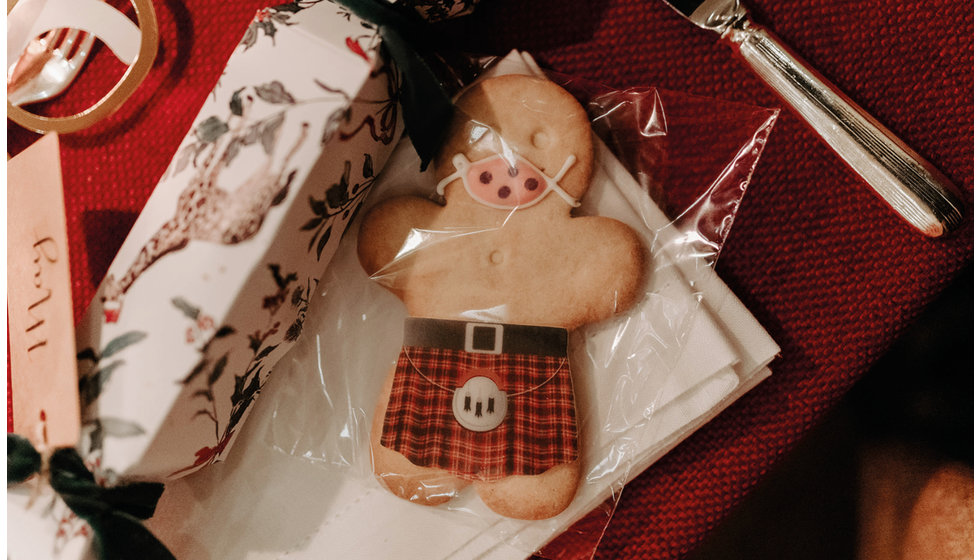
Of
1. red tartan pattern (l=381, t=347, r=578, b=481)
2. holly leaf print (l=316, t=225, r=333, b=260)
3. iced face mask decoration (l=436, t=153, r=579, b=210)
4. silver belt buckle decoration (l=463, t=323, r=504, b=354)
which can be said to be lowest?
red tartan pattern (l=381, t=347, r=578, b=481)

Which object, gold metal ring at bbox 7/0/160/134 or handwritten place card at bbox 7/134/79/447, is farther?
gold metal ring at bbox 7/0/160/134

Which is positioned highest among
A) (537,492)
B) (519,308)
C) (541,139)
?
(541,139)

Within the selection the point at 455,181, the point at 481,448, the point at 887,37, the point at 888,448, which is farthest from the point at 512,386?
the point at 888,448

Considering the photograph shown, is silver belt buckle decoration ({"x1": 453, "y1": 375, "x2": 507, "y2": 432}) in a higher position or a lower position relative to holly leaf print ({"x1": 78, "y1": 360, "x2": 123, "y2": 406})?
lower

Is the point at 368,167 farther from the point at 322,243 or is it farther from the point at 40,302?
the point at 40,302

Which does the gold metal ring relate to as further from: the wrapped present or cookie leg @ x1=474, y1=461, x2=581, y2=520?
cookie leg @ x1=474, y1=461, x2=581, y2=520

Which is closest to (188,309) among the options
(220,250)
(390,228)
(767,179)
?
(220,250)

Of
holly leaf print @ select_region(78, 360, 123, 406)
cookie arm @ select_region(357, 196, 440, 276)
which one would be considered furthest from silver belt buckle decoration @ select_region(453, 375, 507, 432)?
holly leaf print @ select_region(78, 360, 123, 406)
